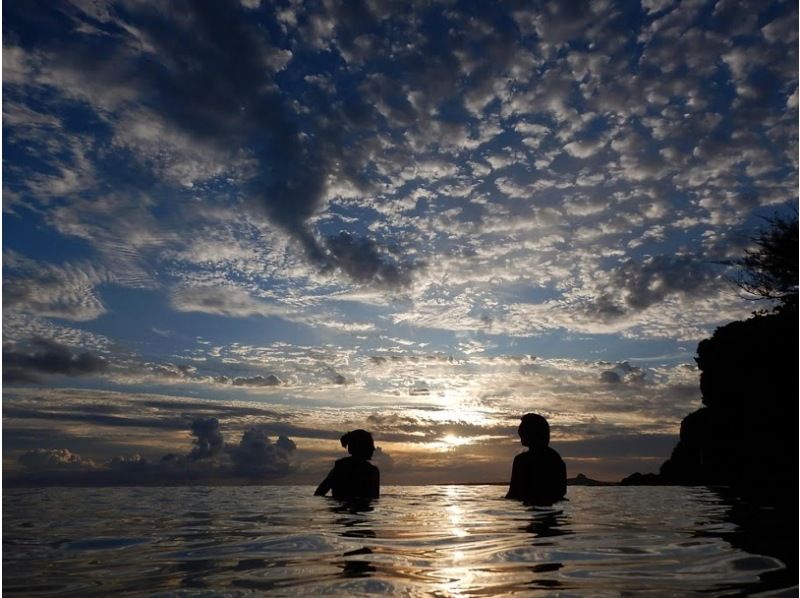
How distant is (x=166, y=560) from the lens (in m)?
6.69

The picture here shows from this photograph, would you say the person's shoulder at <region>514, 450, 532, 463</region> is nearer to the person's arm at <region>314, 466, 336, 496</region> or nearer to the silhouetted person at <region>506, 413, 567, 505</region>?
the silhouetted person at <region>506, 413, 567, 505</region>

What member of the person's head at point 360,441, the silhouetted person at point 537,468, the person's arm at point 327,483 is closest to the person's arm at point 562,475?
the silhouetted person at point 537,468

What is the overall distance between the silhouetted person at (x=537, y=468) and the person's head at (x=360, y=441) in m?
3.08

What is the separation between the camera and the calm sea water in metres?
5.07

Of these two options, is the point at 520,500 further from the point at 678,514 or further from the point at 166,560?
the point at 166,560

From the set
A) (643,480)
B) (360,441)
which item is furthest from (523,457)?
(643,480)

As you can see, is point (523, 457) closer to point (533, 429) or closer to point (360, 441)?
point (533, 429)

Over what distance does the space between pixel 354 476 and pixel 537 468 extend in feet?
13.7

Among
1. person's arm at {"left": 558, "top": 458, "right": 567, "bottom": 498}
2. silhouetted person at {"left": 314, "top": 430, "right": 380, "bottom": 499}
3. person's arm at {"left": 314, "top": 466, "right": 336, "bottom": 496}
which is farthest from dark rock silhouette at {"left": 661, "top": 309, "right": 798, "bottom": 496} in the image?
person's arm at {"left": 314, "top": 466, "right": 336, "bottom": 496}

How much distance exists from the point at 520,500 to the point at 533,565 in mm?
7492

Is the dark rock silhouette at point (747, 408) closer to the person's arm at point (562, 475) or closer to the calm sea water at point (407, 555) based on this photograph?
the person's arm at point (562, 475)

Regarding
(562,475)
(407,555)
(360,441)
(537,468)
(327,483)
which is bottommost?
(407,555)

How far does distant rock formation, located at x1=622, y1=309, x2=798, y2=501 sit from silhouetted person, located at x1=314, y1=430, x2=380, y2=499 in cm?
2746

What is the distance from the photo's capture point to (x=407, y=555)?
6.61m
